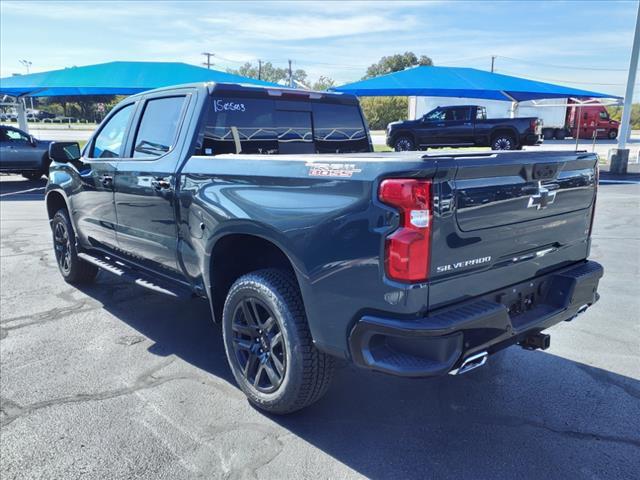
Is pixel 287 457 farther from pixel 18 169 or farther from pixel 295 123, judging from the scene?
pixel 18 169

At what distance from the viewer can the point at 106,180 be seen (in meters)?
4.54

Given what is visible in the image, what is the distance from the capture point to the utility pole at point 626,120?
15788mm

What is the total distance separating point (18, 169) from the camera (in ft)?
50.5

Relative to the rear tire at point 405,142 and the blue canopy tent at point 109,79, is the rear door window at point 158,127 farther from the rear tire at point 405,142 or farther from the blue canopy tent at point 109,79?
the rear tire at point 405,142

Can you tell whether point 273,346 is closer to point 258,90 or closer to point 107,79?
point 258,90

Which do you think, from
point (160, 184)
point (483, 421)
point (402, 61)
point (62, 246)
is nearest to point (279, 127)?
point (160, 184)

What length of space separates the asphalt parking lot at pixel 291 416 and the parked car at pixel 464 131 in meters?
16.4

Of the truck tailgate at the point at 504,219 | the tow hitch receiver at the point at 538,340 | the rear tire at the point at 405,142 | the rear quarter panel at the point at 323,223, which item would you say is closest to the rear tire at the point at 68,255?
the rear quarter panel at the point at 323,223

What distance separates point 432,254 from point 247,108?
224 centimetres

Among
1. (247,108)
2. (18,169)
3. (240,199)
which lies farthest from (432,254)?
(18,169)

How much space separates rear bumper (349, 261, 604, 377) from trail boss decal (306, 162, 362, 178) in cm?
69

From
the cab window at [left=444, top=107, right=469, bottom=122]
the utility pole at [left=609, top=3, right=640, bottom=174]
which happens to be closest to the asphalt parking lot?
the utility pole at [left=609, top=3, right=640, bottom=174]

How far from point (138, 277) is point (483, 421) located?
9.39ft

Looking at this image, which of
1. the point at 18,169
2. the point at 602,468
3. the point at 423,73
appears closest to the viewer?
the point at 602,468
